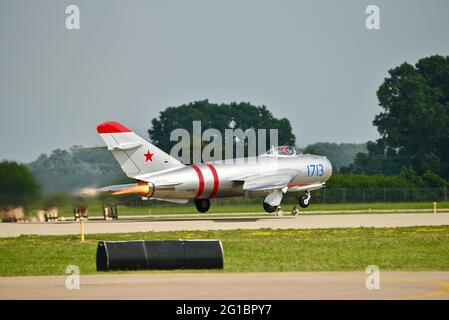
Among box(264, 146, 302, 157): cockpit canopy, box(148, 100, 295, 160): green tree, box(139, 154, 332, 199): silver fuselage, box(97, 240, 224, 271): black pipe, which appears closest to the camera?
box(97, 240, 224, 271): black pipe

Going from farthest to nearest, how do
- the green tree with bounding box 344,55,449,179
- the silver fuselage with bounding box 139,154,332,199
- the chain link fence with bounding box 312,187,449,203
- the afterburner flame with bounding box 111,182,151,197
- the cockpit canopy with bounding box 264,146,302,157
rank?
the green tree with bounding box 344,55,449,179 → the chain link fence with bounding box 312,187,449,203 → the cockpit canopy with bounding box 264,146,302,157 → the silver fuselage with bounding box 139,154,332,199 → the afterburner flame with bounding box 111,182,151,197

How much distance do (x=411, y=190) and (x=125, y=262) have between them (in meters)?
63.0

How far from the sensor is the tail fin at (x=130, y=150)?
173 feet

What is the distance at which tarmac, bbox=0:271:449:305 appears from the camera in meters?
23.0

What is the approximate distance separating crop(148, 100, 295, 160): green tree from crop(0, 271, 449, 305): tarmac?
4471 inches

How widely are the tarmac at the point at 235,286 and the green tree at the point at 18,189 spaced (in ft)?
85.6

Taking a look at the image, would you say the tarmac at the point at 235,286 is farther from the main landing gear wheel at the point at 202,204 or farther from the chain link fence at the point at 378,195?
the chain link fence at the point at 378,195

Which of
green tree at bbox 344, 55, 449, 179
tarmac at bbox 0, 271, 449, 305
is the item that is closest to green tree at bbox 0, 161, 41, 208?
tarmac at bbox 0, 271, 449, 305

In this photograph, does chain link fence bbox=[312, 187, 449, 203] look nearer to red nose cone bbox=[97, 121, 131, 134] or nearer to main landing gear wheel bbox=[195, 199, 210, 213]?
main landing gear wheel bbox=[195, 199, 210, 213]

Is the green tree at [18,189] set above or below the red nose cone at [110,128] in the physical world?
below

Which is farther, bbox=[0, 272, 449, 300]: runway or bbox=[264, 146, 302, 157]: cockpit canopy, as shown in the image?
bbox=[264, 146, 302, 157]: cockpit canopy

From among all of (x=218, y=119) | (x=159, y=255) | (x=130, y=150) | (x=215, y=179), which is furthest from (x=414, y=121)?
(x=159, y=255)

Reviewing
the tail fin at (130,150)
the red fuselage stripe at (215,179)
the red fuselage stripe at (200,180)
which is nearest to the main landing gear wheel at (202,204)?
the red fuselage stripe at (215,179)

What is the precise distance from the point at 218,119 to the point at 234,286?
421 feet
